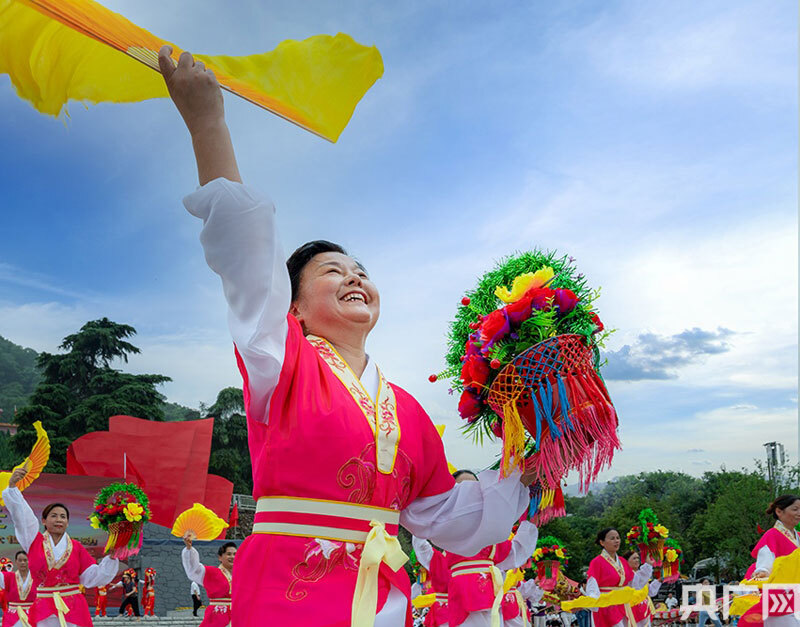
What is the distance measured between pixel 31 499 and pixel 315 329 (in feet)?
61.2

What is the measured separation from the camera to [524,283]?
281 centimetres

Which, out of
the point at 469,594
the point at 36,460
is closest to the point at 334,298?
the point at 469,594

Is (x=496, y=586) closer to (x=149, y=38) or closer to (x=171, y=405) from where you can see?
(x=149, y=38)

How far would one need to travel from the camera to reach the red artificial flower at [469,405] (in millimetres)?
2787

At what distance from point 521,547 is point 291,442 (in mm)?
5518

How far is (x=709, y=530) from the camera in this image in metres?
28.1

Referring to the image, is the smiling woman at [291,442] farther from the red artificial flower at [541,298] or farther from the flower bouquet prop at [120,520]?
the flower bouquet prop at [120,520]

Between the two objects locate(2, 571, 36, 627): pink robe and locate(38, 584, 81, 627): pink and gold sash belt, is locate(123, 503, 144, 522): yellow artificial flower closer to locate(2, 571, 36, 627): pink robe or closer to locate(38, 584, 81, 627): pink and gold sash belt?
locate(38, 584, 81, 627): pink and gold sash belt

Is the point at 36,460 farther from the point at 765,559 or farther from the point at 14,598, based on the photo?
the point at 765,559

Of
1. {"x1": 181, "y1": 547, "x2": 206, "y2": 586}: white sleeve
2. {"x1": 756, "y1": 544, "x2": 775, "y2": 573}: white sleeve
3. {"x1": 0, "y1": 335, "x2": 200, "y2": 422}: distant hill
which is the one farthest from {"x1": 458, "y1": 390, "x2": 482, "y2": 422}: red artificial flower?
{"x1": 0, "y1": 335, "x2": 200, "y2": 422}: distant hill

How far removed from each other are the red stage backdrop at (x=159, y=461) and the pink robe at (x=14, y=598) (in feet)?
49.0

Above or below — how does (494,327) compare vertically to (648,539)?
above

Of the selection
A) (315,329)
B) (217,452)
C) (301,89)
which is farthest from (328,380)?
(217,452)

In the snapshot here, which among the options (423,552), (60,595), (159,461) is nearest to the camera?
(60,595)
